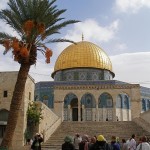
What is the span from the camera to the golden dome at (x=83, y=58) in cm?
4000

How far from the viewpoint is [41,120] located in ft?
70.6

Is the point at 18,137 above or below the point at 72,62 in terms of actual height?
below

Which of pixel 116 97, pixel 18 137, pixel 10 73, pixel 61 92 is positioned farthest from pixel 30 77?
pixel 116 97

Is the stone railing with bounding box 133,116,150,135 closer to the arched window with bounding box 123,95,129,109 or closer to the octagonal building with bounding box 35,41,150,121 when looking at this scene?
the octagonal building with bounding box 35,41,150,121

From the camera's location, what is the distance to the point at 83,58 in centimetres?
4050

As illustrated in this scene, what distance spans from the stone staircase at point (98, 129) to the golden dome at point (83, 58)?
14.1 metres

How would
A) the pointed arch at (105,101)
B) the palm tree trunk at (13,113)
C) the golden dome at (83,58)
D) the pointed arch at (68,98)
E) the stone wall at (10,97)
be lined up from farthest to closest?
the golden dome at (83,58)
the pointed arch at (68,98)
the pointed arch at (105,101)
the stone wall at (10,97)
the palm tree trunk at (13,113)

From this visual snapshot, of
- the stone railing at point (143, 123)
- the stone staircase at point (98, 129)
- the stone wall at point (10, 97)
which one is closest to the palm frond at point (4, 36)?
the stone wall at point (10, 97)

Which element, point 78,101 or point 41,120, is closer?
point 41,120

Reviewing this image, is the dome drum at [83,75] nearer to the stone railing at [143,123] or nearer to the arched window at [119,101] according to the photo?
the arched window at [119,101]

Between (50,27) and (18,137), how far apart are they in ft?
25.3

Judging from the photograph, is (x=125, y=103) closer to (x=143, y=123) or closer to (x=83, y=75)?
(x=83, y=75)

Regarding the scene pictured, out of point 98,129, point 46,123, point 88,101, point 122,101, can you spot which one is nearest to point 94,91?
point 88,101

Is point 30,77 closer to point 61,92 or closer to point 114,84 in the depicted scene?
point 61,92
